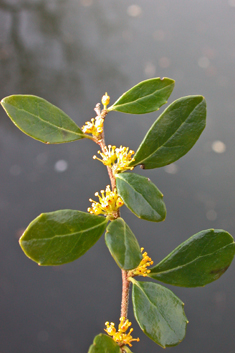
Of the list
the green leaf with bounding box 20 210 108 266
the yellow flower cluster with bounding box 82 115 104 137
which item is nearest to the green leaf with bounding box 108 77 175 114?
the yellow flower cluster with bounding box 82 115 104 137

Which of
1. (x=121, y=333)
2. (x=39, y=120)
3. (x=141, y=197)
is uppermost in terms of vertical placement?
(x=39, y=120)

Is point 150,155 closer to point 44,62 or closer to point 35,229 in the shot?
point 35,229

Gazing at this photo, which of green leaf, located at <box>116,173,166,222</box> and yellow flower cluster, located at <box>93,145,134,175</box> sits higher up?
yellow flower cluster, located at <box>93,145,134,175</box>

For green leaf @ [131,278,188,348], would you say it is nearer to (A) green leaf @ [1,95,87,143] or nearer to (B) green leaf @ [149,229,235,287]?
(B) green leaf @ [149,229,235,287]

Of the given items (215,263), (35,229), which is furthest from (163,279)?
(35,229)

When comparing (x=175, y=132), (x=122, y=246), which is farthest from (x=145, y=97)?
(x=122, y=246)

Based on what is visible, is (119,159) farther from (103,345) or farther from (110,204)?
(103,345)
